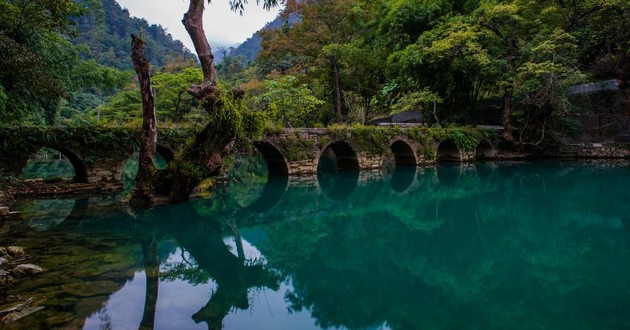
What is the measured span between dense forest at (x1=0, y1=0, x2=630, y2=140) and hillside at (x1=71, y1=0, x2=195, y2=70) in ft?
102

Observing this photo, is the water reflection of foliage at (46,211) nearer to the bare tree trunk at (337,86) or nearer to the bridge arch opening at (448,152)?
the bare tree trunk at (337,86)

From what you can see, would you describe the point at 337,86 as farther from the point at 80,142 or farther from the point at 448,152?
the point at 80,142

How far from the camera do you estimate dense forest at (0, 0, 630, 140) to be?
53.8ft

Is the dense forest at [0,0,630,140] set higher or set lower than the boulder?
higher

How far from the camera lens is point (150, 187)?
403 inches

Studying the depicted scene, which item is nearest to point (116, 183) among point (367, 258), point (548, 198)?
point (367, 258)

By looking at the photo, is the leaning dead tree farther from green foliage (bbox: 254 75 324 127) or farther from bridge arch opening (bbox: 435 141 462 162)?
bridge arch opening (bbox: 435 141 462 162)

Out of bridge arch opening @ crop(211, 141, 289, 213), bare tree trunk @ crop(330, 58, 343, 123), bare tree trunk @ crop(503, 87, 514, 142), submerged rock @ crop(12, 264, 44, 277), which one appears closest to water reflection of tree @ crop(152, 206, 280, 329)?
submerged rock @ crop(12, 264, 44, 277)

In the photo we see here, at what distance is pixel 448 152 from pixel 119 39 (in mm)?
59846

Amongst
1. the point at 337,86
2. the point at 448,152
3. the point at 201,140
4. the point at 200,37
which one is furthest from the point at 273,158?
the point at 448,152

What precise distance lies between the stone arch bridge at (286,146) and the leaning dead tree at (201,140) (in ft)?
11.6

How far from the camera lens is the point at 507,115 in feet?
71.0

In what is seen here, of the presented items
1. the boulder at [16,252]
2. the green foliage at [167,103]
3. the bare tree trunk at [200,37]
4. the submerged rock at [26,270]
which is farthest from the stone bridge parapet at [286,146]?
the submerged rock at [26,270]

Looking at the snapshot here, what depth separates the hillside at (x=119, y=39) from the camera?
5538 cm
